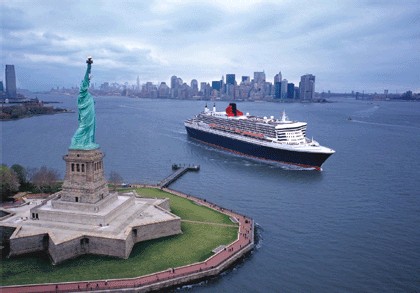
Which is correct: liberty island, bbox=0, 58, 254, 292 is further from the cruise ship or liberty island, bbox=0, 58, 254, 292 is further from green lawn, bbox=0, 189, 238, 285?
the cruise ship

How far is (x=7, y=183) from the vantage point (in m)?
39.4

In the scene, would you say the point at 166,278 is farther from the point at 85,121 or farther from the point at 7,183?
the point at 7,183

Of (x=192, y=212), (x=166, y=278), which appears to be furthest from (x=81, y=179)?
(x=166, y=278)

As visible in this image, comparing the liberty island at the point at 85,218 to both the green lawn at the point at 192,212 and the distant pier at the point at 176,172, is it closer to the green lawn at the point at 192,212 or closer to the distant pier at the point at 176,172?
the green lawn at the point at 192,212

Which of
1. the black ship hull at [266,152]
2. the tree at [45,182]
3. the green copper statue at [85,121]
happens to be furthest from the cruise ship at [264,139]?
the green copper statue at [85,121]

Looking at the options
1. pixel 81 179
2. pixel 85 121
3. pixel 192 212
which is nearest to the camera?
pixel 81 179

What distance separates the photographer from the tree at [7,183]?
39188 mm

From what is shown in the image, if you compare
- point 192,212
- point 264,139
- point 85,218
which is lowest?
point 192,212

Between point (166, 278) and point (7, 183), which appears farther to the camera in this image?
point (7, 183)

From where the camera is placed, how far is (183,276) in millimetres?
25547

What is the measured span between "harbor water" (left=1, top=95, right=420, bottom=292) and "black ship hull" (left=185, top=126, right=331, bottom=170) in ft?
6.55

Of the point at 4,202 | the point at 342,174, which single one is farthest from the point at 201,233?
the point at 342,174

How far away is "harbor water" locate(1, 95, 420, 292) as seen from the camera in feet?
90.7

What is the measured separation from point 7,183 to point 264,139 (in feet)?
145
